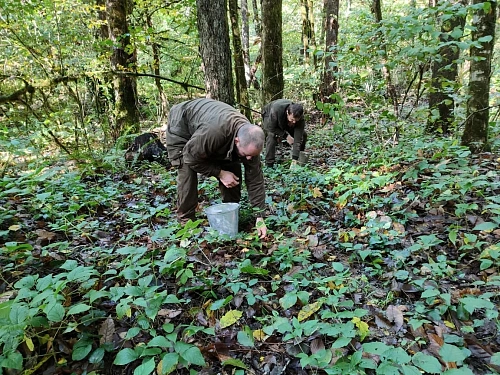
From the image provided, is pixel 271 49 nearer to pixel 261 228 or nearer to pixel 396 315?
pixel 261 228

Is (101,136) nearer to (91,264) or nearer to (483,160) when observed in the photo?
(91,264)

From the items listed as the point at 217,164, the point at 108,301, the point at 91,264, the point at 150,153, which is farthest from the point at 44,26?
the point at 108,301

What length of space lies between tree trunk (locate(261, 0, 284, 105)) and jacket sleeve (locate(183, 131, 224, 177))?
5.21 metres

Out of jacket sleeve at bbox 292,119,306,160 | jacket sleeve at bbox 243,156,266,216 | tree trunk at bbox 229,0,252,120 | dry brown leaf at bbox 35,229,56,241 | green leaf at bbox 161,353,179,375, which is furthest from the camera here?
tree trunk at bbox 229,0,252,120

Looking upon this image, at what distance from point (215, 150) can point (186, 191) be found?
0.78 meters

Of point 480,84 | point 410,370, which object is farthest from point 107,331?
point 480,84

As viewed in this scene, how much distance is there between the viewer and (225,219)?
3680 millimetres

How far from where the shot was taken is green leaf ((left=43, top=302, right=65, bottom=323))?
1907 millimetres

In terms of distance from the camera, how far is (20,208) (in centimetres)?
415

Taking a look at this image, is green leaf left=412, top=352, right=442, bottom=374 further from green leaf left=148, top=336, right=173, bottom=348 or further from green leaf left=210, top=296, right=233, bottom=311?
green leaf left=148, top=336, right=173, bottom=348

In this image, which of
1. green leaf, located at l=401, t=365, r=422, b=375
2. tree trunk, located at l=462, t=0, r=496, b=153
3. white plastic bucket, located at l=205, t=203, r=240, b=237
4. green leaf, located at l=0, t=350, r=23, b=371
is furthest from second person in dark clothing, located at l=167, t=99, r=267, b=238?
tree trunk, located at l=462, t=0, r=496, b=153

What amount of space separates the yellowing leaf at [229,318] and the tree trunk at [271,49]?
699 cm

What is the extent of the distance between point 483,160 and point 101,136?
7.35 metres

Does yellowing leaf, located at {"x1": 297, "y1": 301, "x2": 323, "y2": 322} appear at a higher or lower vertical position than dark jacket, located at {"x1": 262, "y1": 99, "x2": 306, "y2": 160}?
lower
